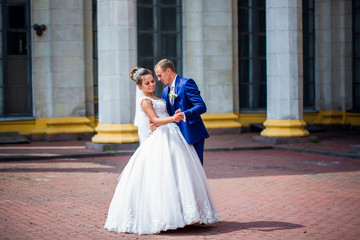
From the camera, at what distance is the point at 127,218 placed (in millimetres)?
7434

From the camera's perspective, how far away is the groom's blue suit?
7.66m

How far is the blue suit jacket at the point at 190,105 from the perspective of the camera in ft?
25.1

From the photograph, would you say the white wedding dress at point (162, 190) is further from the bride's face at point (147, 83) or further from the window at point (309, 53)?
the window at point (309, 53)

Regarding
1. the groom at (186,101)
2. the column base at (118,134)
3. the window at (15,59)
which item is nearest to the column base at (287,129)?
the column base at (118,134)

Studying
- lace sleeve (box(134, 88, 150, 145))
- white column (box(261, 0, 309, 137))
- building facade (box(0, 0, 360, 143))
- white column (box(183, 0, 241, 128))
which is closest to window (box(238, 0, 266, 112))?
building facade (box(0, 0, 360, 143))

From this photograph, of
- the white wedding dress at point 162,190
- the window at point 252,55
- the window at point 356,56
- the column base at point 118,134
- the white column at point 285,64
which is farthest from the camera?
the window at point 356,56

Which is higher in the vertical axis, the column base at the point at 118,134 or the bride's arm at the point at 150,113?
the bride's arm at the point at 150,113

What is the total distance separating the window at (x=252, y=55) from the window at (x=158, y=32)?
227cm

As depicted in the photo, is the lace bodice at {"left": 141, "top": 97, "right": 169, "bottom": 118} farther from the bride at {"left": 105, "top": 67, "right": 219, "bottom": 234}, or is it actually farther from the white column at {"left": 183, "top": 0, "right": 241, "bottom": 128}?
the white column at {"left": 183, "top": 0, "right": 241, "bottom": 128}

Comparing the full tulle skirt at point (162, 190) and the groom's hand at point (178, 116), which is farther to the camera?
the groom's hand at point (178, 116)

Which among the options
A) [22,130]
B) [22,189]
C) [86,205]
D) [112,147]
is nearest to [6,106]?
[22,130]

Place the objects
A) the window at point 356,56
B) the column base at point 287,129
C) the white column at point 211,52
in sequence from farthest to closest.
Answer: the window at point 356,56 → the white column at point 211,52 → the column base at point 287,129

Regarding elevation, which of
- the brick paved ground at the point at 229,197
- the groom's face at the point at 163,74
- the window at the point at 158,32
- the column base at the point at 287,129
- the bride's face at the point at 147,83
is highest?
the window at the point at 158,32

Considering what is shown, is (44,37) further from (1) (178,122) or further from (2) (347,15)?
(1) (178,122)
